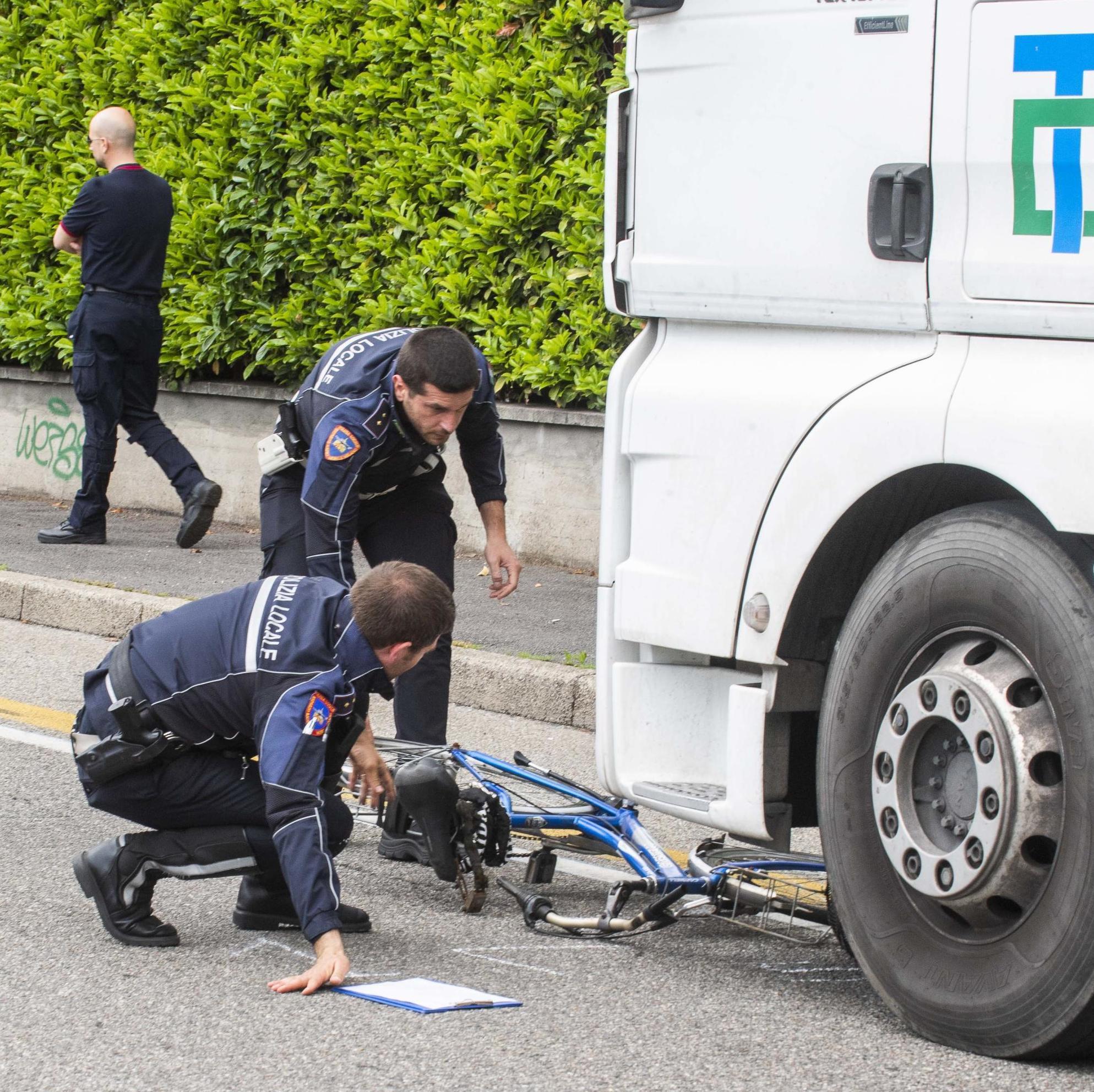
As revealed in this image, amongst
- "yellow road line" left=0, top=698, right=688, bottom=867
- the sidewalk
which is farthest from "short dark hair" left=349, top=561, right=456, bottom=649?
the sidewalk

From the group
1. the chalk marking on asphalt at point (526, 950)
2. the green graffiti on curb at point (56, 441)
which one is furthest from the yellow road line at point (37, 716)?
the green graffiti on curb at point (56, 441)

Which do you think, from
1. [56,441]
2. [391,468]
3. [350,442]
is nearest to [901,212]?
[350,442]

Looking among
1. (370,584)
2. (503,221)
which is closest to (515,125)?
(503,221)

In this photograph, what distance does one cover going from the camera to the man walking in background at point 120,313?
32.2 ft

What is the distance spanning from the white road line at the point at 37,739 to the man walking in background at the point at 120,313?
10.8 feet

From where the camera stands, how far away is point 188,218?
11.0 metres

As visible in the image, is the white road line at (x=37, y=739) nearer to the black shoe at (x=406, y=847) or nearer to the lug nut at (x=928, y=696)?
the black shoe at (x=406, y=847)

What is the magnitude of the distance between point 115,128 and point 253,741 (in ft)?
20.8

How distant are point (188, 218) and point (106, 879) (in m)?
7.30

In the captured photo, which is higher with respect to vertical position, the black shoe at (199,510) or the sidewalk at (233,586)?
the black shoe at (199,510)

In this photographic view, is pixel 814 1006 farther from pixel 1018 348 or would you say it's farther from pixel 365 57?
pixel 365 57

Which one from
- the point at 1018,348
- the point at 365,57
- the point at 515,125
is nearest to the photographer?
the point at 1018,348

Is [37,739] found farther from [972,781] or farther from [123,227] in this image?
[123,227]

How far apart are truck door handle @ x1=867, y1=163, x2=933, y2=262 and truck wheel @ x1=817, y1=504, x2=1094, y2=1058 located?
51 centimetres
